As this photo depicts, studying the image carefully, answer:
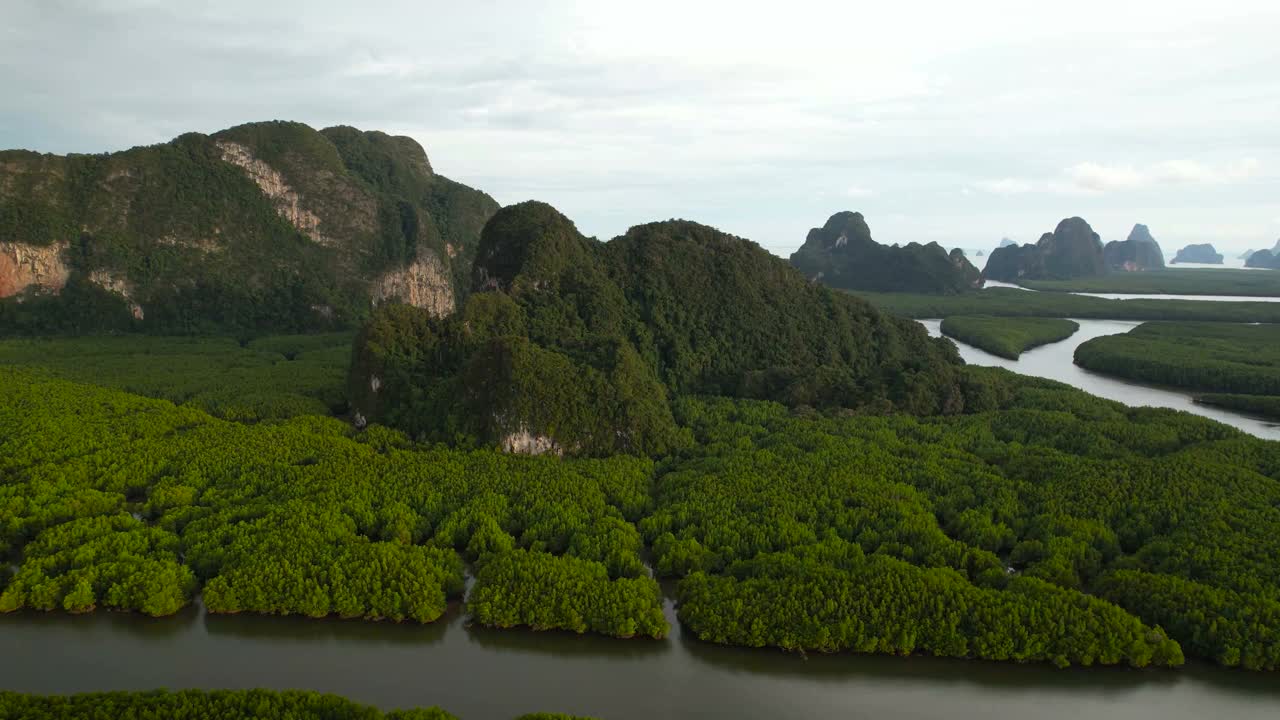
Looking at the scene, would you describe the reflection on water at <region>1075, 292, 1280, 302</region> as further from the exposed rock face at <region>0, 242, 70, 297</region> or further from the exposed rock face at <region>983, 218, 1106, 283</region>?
the exposed rock face at <region>0, 242, 70, 297</region>

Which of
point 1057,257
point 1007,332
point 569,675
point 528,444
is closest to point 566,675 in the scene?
point 569,675

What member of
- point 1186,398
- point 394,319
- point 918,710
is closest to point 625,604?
point 918,710

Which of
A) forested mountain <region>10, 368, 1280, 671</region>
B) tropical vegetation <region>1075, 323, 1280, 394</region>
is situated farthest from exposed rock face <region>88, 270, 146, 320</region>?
tropical vegetation <region>1075, 323, 1280, 394</region>

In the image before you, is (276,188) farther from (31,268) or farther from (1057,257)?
(1057,257)

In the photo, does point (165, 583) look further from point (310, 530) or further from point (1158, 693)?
point (1158, 693)

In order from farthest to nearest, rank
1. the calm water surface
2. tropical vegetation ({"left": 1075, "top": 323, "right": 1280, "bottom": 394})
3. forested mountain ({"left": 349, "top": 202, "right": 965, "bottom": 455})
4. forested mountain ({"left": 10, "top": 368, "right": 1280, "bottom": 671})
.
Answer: tropical vegetation ({"left": 1075, "top": 323, "right": 1280, "bottom": 394}) → forested mountain ({"left": 349, "top": 202, "right": 965, "bottom": 455}) → forested mountain ({"left": 10, "top": 368, "right": 1280, "bottom": 671}) → the calm water surface

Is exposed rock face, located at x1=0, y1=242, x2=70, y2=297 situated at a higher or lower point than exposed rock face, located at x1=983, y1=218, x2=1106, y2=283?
lower
